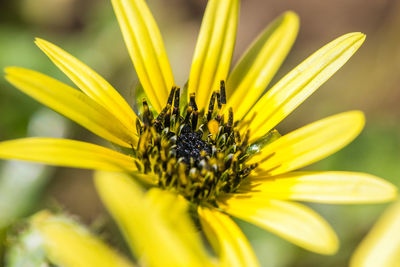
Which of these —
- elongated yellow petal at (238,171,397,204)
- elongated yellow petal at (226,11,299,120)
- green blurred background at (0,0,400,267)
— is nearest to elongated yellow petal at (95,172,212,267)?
elongated yellow petal at (238,171,397,204)

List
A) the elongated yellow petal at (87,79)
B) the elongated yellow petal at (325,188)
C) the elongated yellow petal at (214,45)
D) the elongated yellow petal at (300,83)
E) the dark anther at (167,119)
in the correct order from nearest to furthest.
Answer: the elongated yellow petal at (325,188)
the elongated yellow petal at (87,79)
the elongated yellow petal at (300,83)
the dark anther at (167,119)
the elongated yellow petal at (214,45)

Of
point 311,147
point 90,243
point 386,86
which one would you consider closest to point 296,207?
point 311,147

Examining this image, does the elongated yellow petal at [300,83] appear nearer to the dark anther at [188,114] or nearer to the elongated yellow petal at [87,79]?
the dark anther at [188,114]

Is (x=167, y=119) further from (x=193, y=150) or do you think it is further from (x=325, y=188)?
(x=325, y=188)

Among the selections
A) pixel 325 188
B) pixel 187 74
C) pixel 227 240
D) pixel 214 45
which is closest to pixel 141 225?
pixel 227 240

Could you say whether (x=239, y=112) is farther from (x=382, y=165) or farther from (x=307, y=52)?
(x=307, y=52)

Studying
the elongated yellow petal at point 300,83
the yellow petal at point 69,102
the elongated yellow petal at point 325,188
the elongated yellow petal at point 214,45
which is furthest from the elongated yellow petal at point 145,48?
the elongated yellow petal at point 325,188
